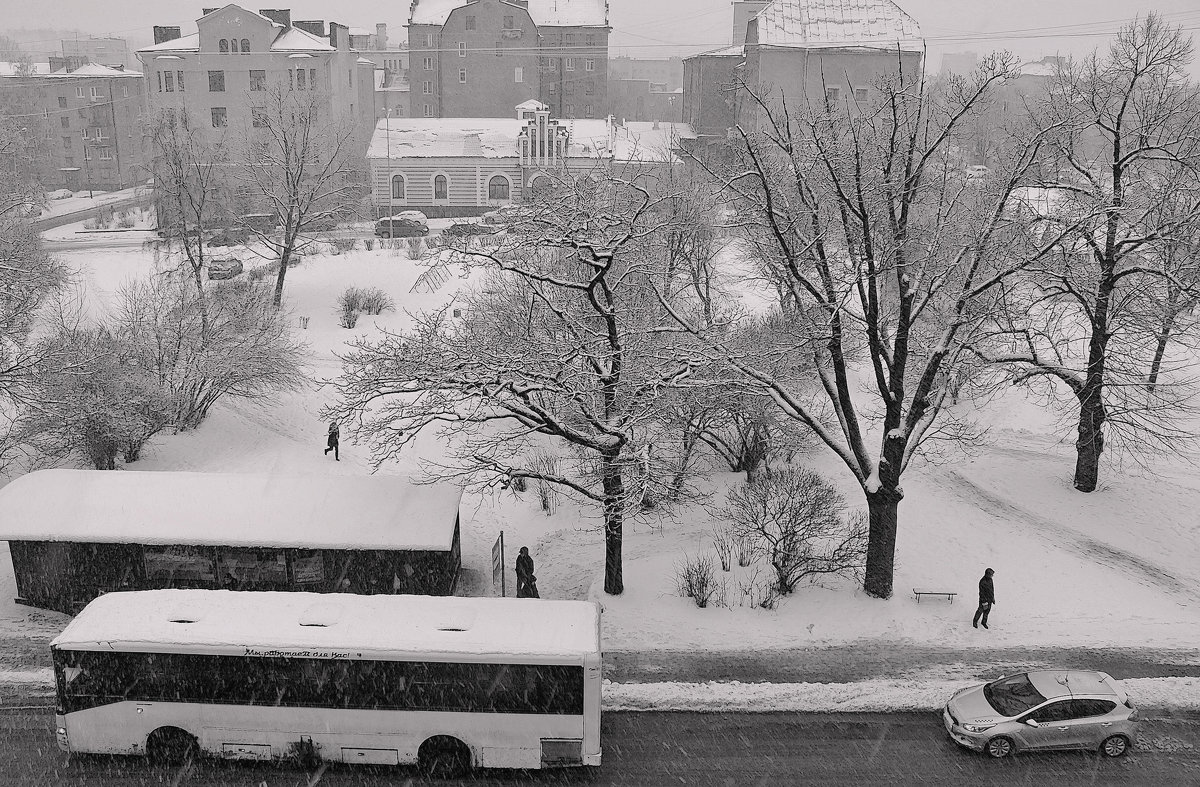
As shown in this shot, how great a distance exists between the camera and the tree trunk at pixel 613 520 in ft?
55.3

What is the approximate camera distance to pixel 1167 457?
23.3 metres

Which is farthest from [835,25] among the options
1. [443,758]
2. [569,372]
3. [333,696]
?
[333,696]

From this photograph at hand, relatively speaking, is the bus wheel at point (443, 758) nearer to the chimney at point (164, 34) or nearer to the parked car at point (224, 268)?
the parked car at point (224, 268)

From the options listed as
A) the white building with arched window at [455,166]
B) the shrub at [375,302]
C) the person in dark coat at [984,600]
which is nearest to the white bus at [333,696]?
the person in dark coat at [984,600]

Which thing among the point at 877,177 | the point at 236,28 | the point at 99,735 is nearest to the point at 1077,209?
the point at 877,177

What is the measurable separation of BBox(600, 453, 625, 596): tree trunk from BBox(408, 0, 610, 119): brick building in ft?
194

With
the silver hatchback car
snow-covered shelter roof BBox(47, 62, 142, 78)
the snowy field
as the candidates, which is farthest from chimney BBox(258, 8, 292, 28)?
the silver hatchback car

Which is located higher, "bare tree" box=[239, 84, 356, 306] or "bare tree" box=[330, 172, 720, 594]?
"bare tree" box=[239, 84, 356, 306]

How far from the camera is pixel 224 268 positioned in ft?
127

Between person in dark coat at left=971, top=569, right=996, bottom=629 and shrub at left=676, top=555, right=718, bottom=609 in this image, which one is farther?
shrub at left=676, top=555, right=718, bottom=609

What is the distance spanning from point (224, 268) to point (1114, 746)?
35.6m

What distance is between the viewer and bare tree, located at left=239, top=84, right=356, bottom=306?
120ft

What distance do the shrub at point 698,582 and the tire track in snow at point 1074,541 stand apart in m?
7.74

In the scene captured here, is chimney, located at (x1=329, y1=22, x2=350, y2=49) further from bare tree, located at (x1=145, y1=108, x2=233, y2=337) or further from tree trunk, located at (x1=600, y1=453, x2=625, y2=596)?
tree trunk, located at (x1=600, y1=453, x2=625, y2=596)
